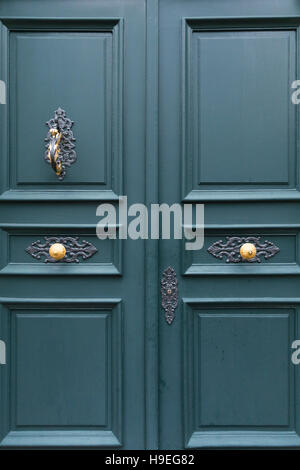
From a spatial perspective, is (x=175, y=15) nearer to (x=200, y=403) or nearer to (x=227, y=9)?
(x=227, y=9)

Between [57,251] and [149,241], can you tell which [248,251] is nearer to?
[149,241]

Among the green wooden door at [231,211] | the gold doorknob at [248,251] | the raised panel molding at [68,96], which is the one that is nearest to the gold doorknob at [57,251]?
the raised panel molding at [68,96]

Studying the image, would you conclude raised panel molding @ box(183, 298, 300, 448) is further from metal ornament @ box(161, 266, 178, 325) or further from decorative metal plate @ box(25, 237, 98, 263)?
decorative metal plate @ box(25, 237, 98, 263)

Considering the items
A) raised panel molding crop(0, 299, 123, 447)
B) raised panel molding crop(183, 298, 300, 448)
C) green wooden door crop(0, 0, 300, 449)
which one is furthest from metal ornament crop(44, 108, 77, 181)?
raised panel molding crop(183, 298, 300, 448)

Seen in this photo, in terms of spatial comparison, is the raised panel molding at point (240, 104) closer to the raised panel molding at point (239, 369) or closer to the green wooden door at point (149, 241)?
the green wooden door at point (149, 241)

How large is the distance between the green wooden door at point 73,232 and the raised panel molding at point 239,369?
0.75 feet

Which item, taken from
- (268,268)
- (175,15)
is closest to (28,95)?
(175,15)

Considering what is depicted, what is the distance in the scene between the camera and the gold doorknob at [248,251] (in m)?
2.14

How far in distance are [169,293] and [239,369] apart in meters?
0.45

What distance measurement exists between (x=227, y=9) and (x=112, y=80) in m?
0.58

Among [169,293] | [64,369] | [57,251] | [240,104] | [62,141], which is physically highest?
[240,104]

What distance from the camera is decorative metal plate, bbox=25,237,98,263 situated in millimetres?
2209

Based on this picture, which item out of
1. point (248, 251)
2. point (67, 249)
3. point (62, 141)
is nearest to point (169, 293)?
point (248, 251)

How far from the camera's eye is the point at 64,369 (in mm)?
2215
